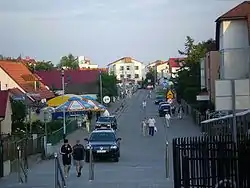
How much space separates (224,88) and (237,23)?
45990 mm

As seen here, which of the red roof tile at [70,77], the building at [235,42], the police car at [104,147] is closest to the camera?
the police car at [104,147]

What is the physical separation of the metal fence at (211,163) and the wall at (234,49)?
41708 mm

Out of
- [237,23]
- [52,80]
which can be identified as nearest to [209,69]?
[237,23]

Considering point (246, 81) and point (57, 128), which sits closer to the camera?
point (246, 81)

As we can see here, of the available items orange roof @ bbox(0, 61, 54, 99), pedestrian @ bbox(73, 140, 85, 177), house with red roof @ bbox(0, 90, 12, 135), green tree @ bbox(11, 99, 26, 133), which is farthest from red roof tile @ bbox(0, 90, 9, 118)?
orange roof @ bbox(0, 61, 54, 99)

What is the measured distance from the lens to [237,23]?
59.5 m

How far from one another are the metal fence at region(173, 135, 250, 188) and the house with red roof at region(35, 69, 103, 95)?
90062mm

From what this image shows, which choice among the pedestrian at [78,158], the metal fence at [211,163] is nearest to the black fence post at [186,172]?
the metal fence at [211,163]

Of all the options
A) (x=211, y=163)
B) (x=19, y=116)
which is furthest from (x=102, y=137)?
(x=211, y=163)

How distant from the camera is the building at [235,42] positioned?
58188mm

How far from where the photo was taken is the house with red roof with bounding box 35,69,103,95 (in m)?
113

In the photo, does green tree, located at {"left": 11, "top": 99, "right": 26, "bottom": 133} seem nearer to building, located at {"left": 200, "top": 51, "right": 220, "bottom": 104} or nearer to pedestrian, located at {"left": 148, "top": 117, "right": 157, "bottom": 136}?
pedestrian, located at {"left": 148, "top": 117, "right": 157, "bottom": 136}

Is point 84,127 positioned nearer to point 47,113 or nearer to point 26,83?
point 26,83

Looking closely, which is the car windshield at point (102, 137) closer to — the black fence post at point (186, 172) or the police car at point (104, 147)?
the police car at point (104, 147)
